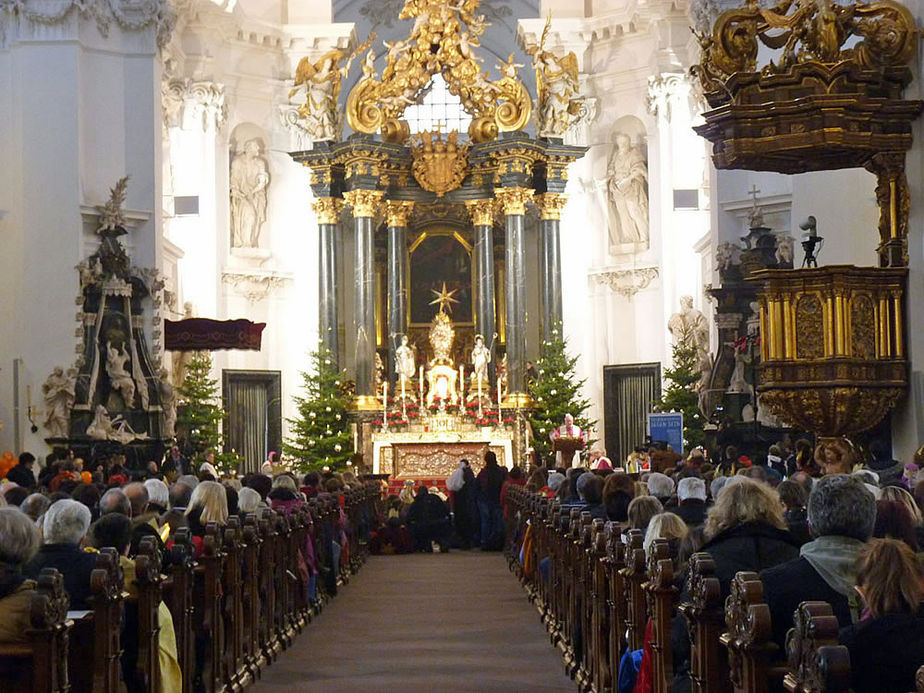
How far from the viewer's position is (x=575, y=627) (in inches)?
395

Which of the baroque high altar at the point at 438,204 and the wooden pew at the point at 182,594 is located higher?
the baroque high altar at the point at 438,204

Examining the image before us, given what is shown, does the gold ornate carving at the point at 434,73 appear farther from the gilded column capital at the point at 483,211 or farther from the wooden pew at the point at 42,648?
the wooden pew at the point at 42,648

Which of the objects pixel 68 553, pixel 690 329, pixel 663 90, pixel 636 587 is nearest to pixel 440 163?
pixel 663 90

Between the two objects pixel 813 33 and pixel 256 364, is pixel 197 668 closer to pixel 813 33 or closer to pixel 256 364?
pixel 813 33

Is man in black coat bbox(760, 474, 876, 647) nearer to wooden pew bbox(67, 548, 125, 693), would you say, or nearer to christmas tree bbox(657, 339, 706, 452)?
wooden pew bbox(67, 548, 125, 693)

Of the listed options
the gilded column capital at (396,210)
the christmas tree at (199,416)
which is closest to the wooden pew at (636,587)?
the christmas tree at (199,416)

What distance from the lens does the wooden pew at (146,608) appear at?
21.9 feet

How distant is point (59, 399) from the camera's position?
20.9 m

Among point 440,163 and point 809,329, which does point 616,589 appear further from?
point 440,163

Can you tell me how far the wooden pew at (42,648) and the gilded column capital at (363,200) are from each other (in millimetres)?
25035

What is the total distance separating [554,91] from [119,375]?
42.5 feet

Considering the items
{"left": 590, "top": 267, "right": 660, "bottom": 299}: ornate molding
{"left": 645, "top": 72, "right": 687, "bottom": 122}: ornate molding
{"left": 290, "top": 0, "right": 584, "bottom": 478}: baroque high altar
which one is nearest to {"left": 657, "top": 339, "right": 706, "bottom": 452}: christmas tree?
{"left": 290, "top": 0, "right": 584, "bottom": 478}: baroque high altar

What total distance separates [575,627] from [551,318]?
2023cm

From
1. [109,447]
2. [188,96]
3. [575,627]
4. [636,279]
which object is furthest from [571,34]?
[575,627]
